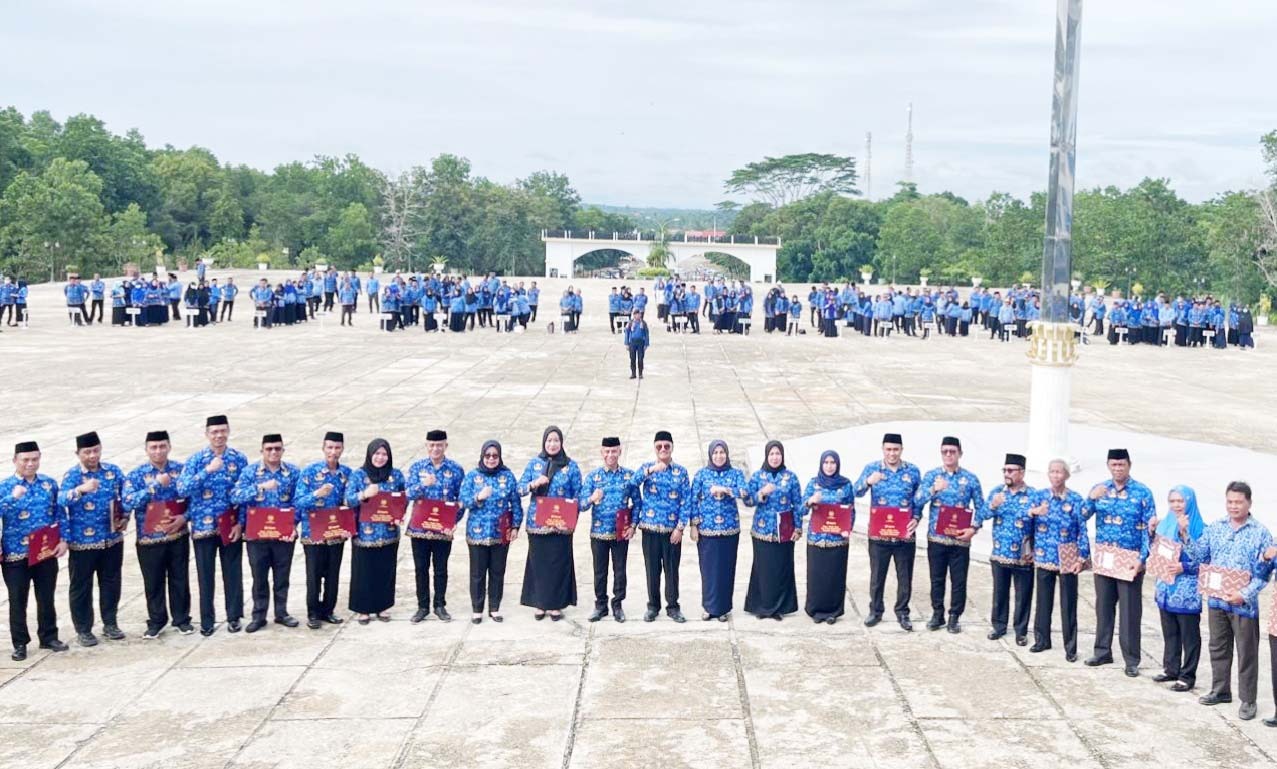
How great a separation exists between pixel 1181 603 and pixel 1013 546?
3.86ft

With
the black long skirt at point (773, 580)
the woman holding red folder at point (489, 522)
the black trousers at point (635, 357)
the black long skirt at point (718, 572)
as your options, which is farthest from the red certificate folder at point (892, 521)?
the black trousers at point (635, 357)

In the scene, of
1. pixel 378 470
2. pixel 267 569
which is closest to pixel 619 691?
pixel 378 470

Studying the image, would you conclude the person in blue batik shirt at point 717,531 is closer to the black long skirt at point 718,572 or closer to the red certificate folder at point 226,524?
the black long skirt at point 718,572

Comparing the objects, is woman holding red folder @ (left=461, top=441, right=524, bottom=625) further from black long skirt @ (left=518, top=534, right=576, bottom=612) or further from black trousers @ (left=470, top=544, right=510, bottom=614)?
black long skirt @ (left=518, top=534, right=576, bottom=612)

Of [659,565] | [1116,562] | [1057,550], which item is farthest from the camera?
[659,565]

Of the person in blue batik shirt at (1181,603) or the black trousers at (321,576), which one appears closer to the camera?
the person in blue batik shirt at (1181,603)

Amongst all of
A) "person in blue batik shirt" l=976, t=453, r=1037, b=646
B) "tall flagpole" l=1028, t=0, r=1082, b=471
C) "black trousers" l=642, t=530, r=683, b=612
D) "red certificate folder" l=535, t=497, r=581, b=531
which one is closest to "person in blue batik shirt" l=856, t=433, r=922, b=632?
"person in blue batik shirt" l=976, t=453, r=1037, b=646

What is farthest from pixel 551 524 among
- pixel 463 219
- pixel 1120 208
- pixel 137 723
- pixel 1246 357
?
pixel 463 219

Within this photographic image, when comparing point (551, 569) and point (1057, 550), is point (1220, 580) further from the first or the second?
point (551, 569)

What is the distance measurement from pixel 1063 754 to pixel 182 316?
33.1 meters

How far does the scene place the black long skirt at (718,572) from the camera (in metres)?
8.41

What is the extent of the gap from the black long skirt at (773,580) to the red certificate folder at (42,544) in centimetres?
470

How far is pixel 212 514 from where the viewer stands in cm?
805

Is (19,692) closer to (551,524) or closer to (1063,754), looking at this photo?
(551,524)
